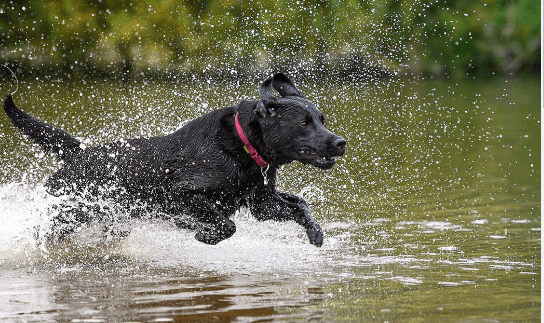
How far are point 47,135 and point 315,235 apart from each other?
2470mm

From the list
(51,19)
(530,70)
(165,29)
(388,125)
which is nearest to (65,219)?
(388,125)

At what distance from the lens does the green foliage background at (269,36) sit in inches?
1066

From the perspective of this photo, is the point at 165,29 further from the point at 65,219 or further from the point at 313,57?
the point at 65,219

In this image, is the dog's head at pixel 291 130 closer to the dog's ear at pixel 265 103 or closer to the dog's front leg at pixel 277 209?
the dog's ear at pixel 265 103

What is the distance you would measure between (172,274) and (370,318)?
1730mm

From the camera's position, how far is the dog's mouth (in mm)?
5145

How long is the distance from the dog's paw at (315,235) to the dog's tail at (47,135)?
6.94 ft

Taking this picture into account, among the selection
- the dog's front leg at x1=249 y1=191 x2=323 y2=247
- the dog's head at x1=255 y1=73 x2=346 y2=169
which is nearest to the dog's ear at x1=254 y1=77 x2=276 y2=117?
the dog's head at x1=255 y1=73 x2=346 y2=169

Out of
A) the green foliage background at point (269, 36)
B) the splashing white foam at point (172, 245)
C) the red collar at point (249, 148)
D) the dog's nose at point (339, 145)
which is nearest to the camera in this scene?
the dog's nose at point (339, 145)

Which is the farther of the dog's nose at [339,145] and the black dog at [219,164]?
the black dog at [219,164]

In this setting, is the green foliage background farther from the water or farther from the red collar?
the red collar

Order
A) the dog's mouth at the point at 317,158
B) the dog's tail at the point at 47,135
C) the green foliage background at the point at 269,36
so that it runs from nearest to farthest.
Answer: the dog's mouth at the point at 317,158
the dog's tail at the point at 47,135
the green foliage background at the point at 269,36

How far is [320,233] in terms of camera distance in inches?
216

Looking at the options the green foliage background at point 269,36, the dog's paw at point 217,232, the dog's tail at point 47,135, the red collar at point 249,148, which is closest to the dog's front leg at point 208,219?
the dog's paw at point 217,232
